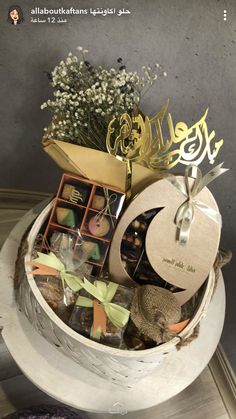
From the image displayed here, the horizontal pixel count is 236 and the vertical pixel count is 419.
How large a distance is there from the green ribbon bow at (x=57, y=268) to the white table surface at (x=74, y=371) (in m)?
0.15

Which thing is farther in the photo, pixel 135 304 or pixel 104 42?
pixel 104 42

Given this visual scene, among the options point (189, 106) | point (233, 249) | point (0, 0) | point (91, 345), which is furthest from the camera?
point (233, 249)

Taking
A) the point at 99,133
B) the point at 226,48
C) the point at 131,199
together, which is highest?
the point at 226,48

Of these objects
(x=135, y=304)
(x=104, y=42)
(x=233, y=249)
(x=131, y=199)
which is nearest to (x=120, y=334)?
(x=135, y=304)

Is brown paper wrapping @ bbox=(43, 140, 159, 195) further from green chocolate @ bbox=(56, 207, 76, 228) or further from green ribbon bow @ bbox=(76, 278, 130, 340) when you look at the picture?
green ribbon bow @ bbox=(76, 278, 130, 340)

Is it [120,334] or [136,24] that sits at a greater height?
[136,24]

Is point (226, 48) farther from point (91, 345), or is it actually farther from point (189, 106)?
point (91, 345)

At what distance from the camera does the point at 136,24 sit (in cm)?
125

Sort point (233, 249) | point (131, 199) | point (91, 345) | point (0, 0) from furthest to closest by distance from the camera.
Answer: point (233, 249), point (0, 0), point (131, 199), point (91, 345)

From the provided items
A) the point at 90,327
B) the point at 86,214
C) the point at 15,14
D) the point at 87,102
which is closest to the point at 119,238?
the point at 86,214

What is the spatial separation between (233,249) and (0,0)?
3.41ft

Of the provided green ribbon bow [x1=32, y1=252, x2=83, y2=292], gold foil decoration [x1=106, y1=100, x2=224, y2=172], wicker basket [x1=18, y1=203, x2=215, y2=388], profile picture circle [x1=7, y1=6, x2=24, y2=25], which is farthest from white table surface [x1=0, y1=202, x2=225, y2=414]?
profile picture circle [x1=7, y1=6, x2=24, y2=25]

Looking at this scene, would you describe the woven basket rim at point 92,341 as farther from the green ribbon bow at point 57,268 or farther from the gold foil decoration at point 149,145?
the gold foil decoration at point 149,145

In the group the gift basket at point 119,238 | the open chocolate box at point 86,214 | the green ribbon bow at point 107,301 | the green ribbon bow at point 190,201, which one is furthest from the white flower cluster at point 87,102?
the green ribbon bow at point 107,301
